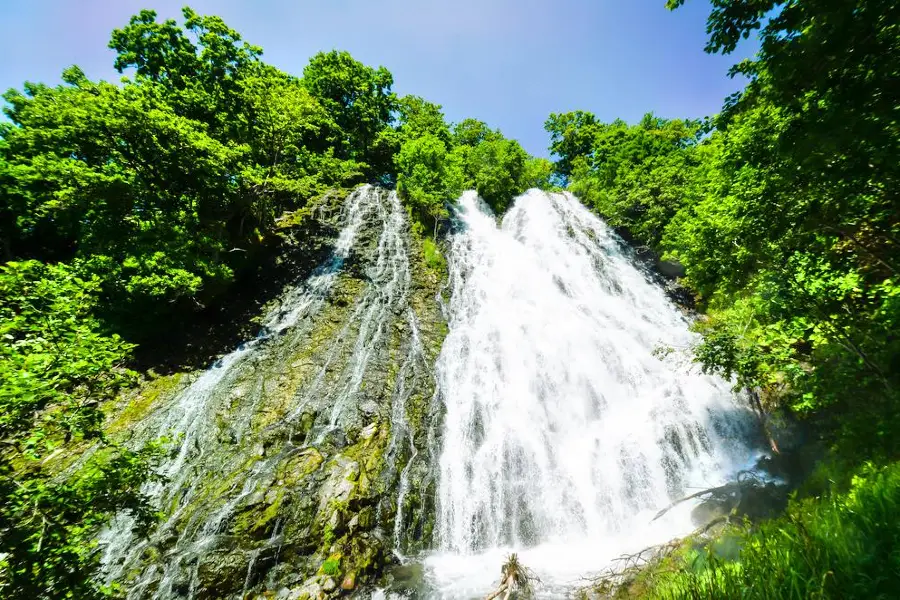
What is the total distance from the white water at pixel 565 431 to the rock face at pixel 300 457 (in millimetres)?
1221

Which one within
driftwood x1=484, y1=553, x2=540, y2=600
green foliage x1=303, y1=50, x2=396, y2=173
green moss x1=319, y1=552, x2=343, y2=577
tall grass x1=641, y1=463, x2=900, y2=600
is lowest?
driftwood x1=484, y1=553, x2=540, y2=600

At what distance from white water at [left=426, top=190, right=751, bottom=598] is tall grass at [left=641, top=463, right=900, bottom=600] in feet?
14.8

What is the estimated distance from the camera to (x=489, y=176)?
27844 mm

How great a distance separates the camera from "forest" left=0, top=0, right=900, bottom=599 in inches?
139

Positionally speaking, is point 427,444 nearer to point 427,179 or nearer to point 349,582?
point 349,582

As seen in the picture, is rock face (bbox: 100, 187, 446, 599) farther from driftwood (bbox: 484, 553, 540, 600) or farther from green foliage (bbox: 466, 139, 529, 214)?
green foliage (bbox: 466, 139, 529, 214)

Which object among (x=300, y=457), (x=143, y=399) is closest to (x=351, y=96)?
(x=143, y=399)

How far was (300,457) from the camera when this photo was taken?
9352 mm

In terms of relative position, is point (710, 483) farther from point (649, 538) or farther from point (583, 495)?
point (583, 495)

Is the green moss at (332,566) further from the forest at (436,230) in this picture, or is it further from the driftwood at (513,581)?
the forest at (436,230)

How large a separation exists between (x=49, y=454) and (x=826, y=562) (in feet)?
27.5

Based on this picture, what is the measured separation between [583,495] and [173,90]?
1005 inches

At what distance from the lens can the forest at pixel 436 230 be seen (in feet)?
11.6

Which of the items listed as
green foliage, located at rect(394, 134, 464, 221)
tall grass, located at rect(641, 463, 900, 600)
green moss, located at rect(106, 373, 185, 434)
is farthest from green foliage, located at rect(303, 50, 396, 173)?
tall grass, located at rect(641, 463, 900, 600)
